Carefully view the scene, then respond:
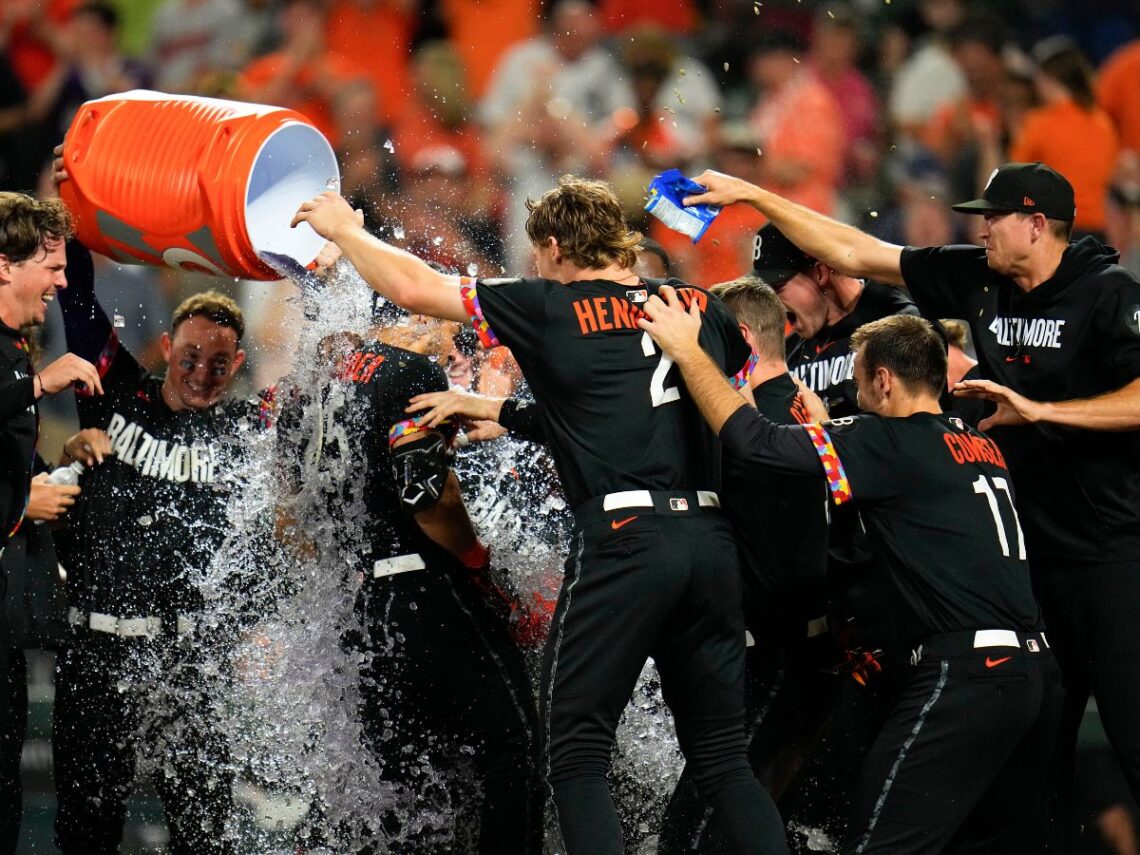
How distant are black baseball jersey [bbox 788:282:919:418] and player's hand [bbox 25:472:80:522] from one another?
111 inches

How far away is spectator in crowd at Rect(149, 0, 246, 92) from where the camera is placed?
10141mm

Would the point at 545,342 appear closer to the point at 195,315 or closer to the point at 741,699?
the point at 741,699

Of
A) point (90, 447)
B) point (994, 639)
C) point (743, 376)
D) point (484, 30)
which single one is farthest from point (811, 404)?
point (484, 30)

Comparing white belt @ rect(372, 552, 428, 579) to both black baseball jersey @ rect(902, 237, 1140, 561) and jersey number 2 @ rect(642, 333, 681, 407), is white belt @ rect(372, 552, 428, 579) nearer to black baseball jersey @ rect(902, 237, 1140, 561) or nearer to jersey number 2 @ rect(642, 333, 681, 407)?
jersey number 2 @ rect(642, 333, 681, 407)

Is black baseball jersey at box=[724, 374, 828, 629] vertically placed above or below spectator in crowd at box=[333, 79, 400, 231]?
below

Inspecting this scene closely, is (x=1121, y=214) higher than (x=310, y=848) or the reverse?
higher

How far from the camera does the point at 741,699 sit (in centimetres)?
399

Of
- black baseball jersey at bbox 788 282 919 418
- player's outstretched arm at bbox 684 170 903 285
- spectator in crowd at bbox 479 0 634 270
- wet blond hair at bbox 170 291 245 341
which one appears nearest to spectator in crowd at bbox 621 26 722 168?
spectator in crowd at bbox 479 0 634 270

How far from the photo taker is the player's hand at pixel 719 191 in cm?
460

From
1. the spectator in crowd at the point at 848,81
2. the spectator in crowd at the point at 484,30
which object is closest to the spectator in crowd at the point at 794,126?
the spectator in crowd at the point at 848,81

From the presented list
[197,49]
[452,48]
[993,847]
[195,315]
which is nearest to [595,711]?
[993,847]

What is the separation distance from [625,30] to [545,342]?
6379 mm

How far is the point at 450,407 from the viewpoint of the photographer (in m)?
4.58

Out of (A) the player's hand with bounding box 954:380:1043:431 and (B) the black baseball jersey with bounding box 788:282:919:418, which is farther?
(B) the black baseball jersey with bounding box 788:282:919:418
